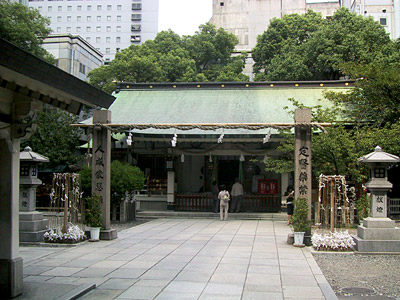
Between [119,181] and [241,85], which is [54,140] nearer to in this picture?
[119,181]

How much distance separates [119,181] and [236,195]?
631cm

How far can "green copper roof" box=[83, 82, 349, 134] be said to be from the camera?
875 inches

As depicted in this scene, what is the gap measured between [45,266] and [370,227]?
8.27 metres

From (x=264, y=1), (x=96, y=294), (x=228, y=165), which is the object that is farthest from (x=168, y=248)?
(x=264, y=1)

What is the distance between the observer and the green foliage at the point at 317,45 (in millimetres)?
30234

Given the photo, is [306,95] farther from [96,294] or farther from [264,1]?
[264,1]

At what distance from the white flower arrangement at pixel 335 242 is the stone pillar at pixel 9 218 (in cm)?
781

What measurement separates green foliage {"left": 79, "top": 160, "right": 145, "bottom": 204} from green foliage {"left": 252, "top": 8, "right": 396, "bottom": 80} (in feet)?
52.3

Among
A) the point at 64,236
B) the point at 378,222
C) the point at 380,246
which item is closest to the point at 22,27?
the point at 64,236

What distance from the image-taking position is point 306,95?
23.8 meters

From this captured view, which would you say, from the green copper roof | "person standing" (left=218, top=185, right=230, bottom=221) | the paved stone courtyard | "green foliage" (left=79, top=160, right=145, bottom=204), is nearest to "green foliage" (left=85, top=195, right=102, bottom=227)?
the paved stone courtyard

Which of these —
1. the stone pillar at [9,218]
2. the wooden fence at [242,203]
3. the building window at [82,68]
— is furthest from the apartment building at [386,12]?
the stone pillar at [9,218]

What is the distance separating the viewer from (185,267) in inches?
371

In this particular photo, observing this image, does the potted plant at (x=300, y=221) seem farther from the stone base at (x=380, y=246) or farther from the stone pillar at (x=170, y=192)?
the stone pillar at (x=170, y=192)
